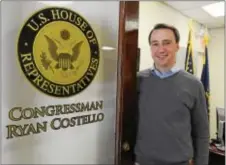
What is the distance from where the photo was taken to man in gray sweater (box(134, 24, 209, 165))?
1208 mm

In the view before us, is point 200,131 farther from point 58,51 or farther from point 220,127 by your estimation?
point 220,127

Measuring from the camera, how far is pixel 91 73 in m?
1.01

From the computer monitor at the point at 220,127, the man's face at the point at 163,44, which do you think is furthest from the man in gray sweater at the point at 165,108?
the computer monitor at the point at 220,127

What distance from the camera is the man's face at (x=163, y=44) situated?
3.97 ft

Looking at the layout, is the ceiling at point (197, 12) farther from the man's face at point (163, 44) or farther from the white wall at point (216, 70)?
the man's face at point (163, 44)

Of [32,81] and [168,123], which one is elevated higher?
[32,81]

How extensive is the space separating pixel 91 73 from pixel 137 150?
0.53m

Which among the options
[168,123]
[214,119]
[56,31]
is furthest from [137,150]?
[214,119]

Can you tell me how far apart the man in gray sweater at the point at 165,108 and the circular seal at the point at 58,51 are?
380 mm

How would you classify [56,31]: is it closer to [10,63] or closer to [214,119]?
[10,63]

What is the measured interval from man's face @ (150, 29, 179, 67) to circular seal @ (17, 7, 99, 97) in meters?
0.37

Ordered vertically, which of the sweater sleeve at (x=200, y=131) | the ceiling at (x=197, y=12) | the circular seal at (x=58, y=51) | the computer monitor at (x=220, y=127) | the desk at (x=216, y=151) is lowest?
the desk at (x=216, y=151)

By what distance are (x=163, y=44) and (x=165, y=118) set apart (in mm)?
403

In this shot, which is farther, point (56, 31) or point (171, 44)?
point (171, 44)
